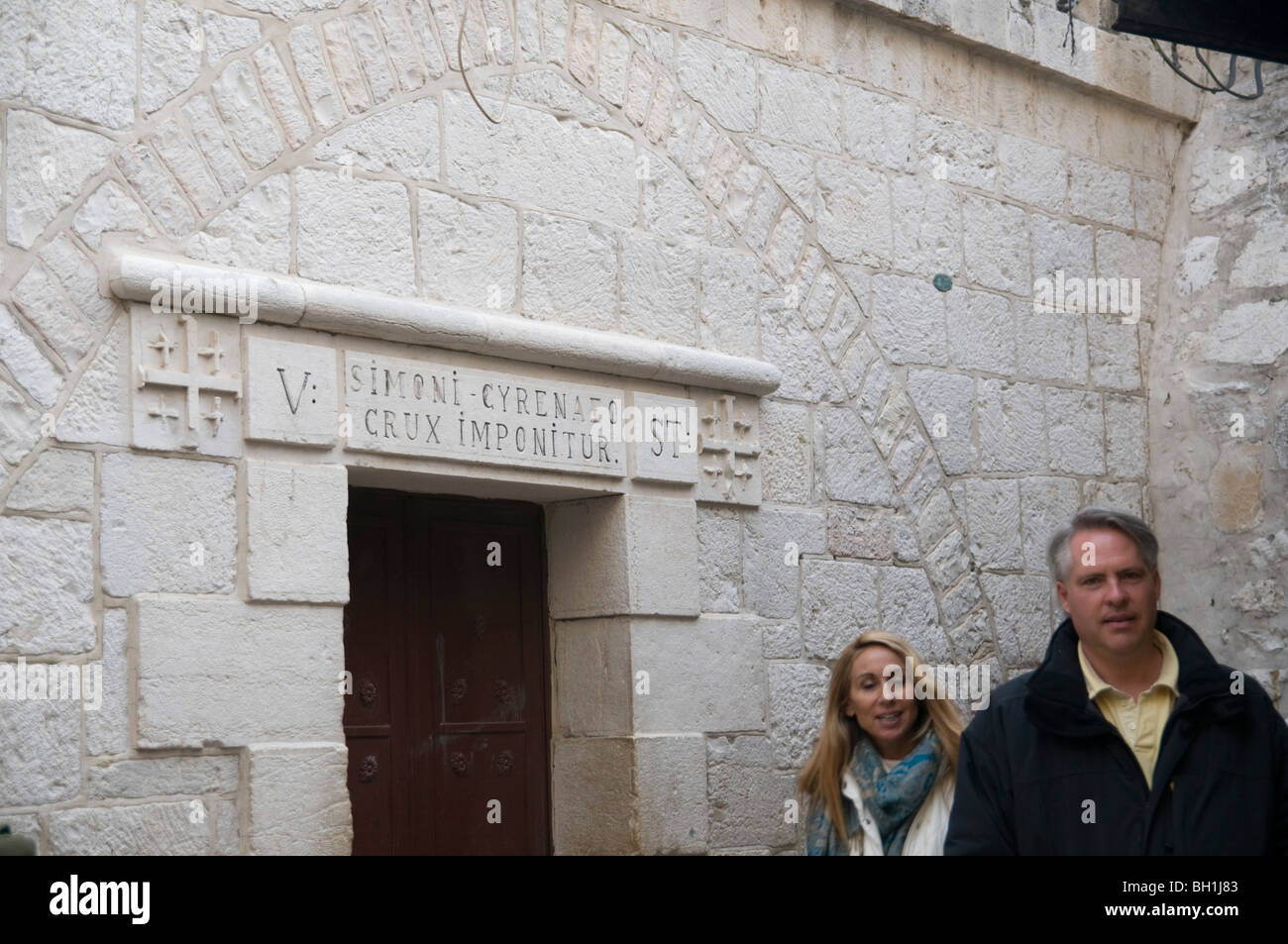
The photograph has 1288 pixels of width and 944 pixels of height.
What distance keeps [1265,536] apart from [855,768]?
301cm

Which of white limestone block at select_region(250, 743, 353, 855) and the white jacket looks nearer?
the white jacket

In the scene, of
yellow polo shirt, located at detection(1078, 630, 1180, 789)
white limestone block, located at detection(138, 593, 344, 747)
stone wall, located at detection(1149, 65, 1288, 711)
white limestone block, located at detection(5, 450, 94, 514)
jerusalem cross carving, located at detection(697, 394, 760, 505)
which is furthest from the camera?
stone wall, located at detection(1149, 65, 1288, 711)

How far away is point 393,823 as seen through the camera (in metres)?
4.80

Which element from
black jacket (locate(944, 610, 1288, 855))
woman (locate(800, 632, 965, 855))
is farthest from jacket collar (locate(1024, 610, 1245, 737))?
woman (locate(800, 632, 965, 855))

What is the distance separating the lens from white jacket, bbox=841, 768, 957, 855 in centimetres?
392

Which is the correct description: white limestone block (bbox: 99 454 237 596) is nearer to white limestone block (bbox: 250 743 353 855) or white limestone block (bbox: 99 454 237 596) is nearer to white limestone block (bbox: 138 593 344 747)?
white limestone block (bbox: 138 593 344 747)

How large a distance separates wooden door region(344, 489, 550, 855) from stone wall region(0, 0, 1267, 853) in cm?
14

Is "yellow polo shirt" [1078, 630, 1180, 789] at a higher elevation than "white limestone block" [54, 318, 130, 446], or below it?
below

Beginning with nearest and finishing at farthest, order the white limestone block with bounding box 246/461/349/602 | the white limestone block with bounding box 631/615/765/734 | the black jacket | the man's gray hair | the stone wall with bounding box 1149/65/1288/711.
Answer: the black jacket, the man's gray hair, the white limestone block with bounding box 246/461/349/602, the white limestone block with bounding box 631/615/765/734, the stone wall with bounding box 1149/65/1288/711

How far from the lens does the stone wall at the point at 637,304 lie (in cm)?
393

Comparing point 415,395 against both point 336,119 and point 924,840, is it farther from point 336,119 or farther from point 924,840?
point 924,840

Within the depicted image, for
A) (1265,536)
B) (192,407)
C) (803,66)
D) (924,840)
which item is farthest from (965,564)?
(192,407)

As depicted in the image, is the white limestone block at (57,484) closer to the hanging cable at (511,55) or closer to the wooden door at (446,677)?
the wooden door at (446,677)

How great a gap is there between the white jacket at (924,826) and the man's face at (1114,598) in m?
0.89
